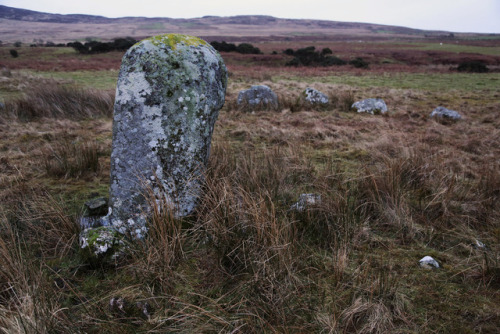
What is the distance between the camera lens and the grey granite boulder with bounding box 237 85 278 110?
393 inches

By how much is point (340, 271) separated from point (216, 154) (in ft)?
9.17

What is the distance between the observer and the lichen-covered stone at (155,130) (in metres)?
2.90

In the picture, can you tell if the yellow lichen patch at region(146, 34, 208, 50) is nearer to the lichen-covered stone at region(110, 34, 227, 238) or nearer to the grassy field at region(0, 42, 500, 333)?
the lichen-covered stone at region(110, 34, 227, 238)

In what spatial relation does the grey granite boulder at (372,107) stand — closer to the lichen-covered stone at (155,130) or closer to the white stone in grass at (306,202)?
the white stone in grass at (306,202)

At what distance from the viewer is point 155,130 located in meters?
2.93

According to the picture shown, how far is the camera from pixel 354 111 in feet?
33.3

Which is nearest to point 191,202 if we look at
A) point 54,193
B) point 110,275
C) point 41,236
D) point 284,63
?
point 110,275

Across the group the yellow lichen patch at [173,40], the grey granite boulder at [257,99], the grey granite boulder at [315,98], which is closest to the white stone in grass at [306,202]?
the yellow lichen patch at [173,40]

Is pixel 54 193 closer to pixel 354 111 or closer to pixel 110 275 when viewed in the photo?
pixel 110 275

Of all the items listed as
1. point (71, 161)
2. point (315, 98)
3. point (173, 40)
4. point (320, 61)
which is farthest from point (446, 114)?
point (320, 61)

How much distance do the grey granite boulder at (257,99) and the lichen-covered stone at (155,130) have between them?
696cm

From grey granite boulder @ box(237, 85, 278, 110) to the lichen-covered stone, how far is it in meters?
6.96

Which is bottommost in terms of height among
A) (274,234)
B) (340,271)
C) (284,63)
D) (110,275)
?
(110,275)

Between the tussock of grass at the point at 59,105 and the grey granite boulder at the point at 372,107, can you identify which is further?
the grey granite boulder at the point at 372,107
